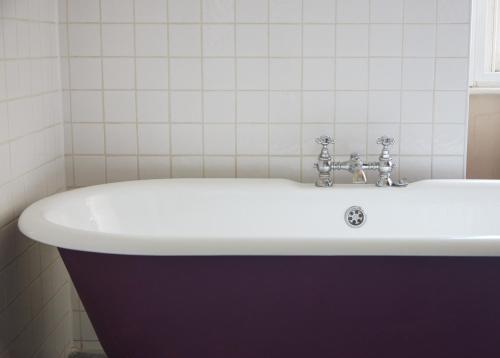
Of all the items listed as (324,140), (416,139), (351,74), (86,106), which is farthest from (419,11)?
(86,106)

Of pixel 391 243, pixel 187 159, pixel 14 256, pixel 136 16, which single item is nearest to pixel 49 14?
pixel 136 16

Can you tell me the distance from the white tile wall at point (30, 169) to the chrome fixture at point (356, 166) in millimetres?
934

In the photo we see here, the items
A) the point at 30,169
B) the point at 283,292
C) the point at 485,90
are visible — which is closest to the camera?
the point at 283,292

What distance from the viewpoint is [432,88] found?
306 centimetres

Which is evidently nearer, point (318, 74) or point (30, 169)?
point (30, 169)

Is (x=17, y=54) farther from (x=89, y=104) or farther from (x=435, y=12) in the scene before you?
(x=435, y=12)

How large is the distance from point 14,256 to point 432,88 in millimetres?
1574

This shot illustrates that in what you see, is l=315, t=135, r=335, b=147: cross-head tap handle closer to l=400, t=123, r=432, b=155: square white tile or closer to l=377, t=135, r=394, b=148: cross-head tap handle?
l=377, t=135, r=394, b=148: cross-head tap handle

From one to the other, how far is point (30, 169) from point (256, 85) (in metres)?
0.87

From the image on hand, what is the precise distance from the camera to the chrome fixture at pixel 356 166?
2.91m

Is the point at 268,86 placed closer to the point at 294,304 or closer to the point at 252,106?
the point at 252,106

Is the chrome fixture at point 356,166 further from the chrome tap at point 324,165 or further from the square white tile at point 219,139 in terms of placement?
the square white tile at point 219,139

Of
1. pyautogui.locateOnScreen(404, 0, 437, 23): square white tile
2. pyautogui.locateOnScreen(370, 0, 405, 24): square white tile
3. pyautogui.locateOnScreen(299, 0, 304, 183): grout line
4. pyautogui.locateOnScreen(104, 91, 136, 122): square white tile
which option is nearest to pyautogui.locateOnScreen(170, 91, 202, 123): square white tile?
pyautogui.locateOnScreen(104, 91, 136, 122): square white tile

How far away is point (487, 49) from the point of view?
374 centimetres
